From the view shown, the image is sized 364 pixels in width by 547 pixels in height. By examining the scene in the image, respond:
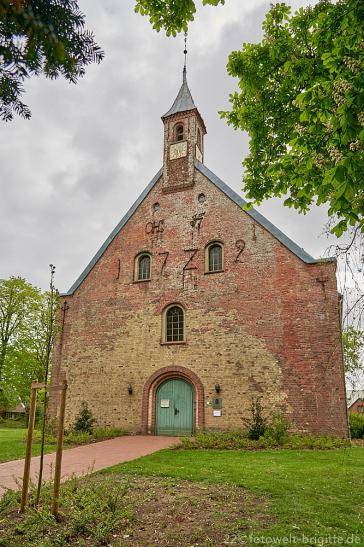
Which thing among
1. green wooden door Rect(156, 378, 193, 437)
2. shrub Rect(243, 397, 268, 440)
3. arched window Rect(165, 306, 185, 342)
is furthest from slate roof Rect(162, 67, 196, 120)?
shrub Rect(243, 397, 268, 440)

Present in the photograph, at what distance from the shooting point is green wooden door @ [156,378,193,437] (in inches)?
625

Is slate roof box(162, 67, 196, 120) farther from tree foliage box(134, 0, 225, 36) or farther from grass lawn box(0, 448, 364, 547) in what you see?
grass lawn box(0, 448, 364, 547)

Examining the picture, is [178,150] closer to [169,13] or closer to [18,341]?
[169,13]

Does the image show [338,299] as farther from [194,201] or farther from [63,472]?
[63,472]

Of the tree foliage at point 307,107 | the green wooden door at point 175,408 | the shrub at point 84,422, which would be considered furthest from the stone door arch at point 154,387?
the tree foliage at point 307,107

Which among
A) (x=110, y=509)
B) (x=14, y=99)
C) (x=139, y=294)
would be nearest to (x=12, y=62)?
(x=14, y=99)

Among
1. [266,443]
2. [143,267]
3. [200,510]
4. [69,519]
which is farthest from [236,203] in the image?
[69,519]

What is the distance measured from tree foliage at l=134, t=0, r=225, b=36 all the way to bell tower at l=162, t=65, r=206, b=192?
12884 mm

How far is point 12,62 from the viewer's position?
8.88ft

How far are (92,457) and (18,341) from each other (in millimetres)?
20917

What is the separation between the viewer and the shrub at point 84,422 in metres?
16.3

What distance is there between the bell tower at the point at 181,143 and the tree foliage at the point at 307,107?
9.96 meters

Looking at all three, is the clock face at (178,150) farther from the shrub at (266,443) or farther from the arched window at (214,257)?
the shrub at (266,443)

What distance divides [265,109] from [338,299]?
8285 millimetres
